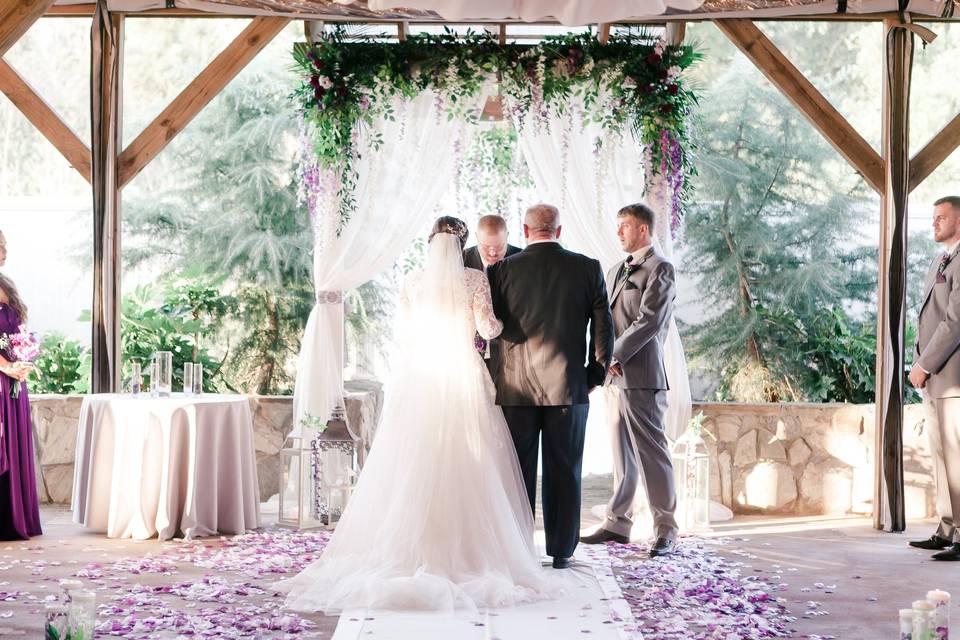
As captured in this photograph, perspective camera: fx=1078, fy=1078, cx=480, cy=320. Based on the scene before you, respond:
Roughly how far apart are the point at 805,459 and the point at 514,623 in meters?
3.32

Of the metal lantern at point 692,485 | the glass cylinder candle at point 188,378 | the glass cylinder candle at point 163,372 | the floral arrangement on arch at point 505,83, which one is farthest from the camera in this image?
the floral arrangement on arch at point 505,83

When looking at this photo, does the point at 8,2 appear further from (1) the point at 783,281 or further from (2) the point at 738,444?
(1) the point at 783,281

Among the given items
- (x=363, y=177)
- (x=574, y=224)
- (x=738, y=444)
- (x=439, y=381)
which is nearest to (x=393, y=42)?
(x=363, y=177)

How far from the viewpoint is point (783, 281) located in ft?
27.5

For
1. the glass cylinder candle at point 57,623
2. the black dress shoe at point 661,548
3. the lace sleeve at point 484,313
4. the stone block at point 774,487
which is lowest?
the black dress shoe at point 661,548

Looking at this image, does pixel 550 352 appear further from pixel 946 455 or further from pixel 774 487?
pixel 774 487

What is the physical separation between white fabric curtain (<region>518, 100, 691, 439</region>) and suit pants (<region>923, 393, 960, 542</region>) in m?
1.46

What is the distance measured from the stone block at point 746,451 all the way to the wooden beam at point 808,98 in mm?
1642

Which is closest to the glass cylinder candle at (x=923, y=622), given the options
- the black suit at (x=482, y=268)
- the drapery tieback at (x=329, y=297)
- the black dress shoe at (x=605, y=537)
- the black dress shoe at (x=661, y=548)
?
the black suit at (x=482, y=268)

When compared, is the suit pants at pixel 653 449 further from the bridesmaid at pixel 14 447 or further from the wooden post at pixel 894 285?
the bridesmaid at pixel 14 447

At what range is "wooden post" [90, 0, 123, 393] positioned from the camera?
6.29 m

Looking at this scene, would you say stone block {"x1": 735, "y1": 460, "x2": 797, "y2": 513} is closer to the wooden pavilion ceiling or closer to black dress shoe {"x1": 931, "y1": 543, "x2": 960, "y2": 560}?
black dress shoe {"x1": 931, "y1": 543, "x2": 960, "y2": 560}

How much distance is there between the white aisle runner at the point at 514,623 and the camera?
144 inches

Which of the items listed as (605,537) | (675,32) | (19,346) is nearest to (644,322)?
(605,537)
